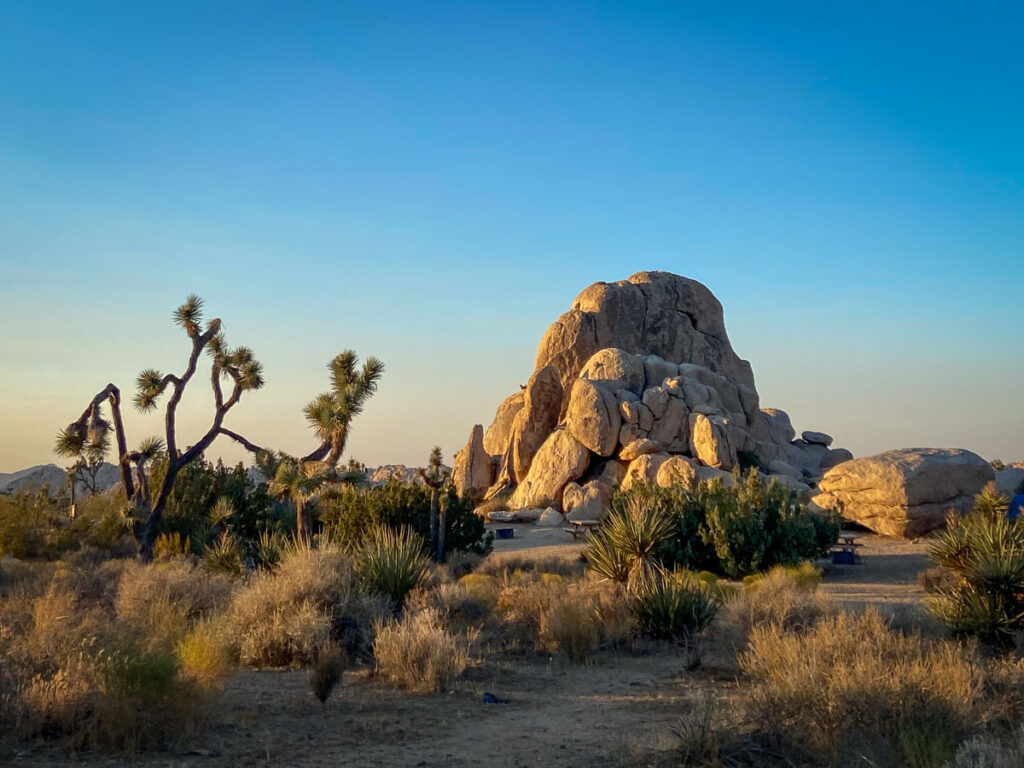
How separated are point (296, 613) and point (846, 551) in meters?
17.7

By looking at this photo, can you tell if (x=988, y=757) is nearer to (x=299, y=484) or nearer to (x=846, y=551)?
(x=299, y=484)

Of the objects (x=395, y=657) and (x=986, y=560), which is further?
(x=986, y=560)

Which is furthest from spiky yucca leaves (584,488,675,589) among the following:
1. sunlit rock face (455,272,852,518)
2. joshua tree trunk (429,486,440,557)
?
sunlit rock face (455,272,852,518)

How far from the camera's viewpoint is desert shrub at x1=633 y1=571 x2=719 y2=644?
12.2 m

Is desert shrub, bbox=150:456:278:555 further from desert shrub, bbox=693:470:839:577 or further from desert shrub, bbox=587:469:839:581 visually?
desert shrub, bbox=693:470:839:577

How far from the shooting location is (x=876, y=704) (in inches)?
258

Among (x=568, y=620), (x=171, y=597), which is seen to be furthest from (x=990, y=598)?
(x=171, y=597)

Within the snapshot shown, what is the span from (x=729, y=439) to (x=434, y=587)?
26229 millimetres

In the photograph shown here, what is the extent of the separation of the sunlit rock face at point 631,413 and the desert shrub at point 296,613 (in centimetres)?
2121

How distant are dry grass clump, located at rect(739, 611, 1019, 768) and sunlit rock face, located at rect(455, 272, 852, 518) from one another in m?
23.8

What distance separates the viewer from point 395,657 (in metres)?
9.63

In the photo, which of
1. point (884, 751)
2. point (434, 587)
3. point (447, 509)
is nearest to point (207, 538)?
point (447, 509)

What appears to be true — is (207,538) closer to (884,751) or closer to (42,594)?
(42,594)

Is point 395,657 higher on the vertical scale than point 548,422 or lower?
lower
